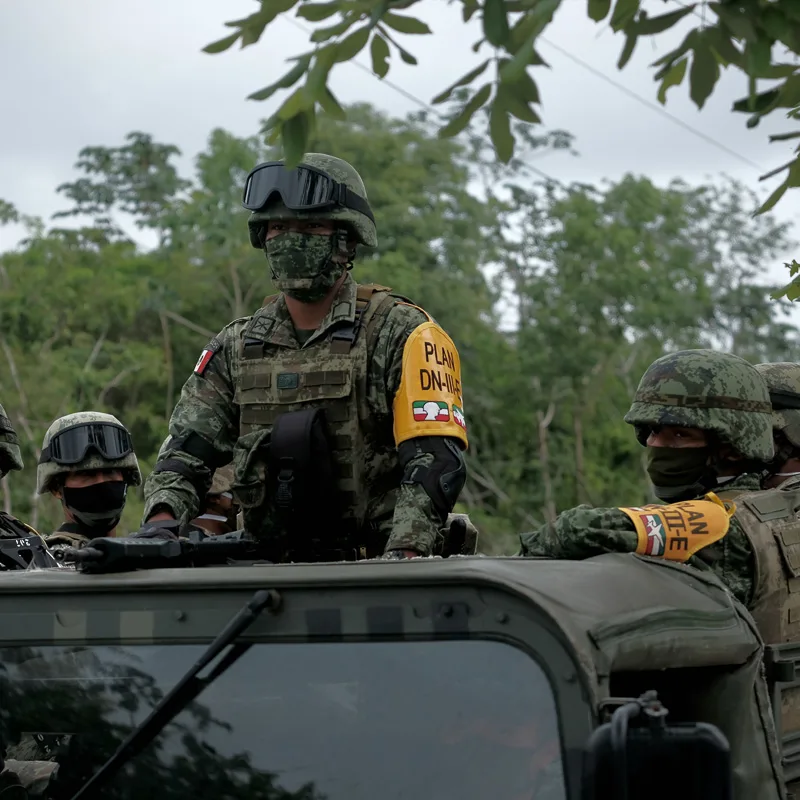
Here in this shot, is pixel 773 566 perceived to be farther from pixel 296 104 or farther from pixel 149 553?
pixel 296 104

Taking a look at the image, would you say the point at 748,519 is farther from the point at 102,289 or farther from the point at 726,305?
the point at 726,305

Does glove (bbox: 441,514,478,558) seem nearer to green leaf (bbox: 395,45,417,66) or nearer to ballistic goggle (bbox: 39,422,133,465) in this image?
green leaf (bbox: 395,45,417,66)

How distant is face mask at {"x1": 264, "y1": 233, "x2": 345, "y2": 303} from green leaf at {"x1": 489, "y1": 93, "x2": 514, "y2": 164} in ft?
4.91

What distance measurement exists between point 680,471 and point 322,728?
5.76 ft

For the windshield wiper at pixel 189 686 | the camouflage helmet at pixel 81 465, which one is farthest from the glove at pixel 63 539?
the windshield wiper at pixel 189 686

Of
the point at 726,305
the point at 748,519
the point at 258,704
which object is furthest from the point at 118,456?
the point at 726,305

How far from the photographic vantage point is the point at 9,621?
329cm

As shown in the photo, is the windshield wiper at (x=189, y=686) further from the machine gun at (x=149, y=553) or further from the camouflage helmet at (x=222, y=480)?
the camouflage helmet at (x=222, y=480)

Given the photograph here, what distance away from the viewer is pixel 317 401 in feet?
15.2

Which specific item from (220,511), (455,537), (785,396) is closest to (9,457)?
(220,511)

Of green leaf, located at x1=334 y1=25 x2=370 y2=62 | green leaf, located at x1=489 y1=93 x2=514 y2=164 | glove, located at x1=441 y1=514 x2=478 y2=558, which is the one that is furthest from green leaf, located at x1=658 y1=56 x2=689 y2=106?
glove, located at x1=441 y1=514 x2=478 y2=558

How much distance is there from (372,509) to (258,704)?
1.73 metres

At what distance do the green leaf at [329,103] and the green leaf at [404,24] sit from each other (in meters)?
0.19

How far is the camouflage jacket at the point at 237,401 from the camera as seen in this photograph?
4617 mm
